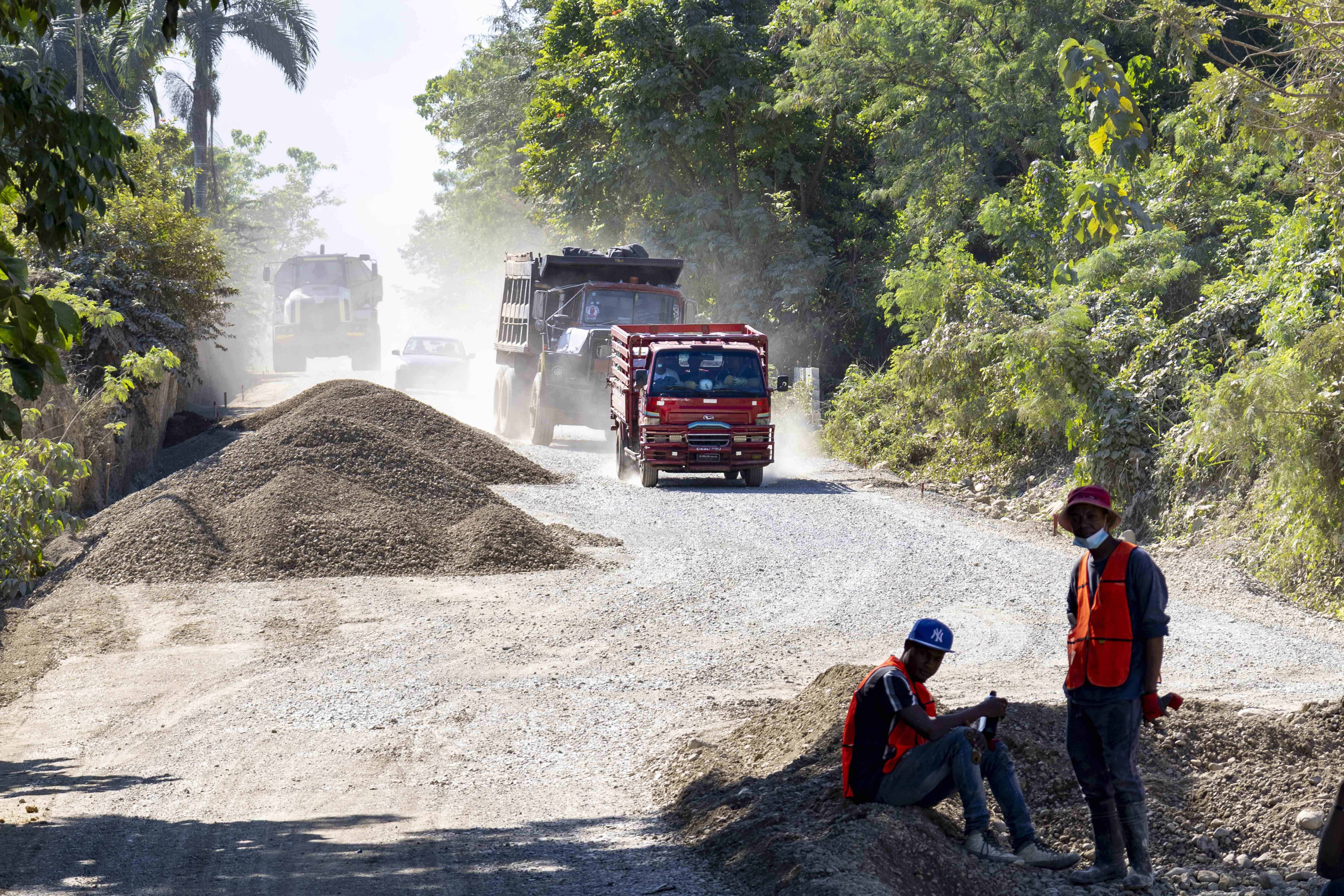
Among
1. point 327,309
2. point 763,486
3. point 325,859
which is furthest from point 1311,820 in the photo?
point 327,309

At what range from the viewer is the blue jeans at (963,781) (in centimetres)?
564

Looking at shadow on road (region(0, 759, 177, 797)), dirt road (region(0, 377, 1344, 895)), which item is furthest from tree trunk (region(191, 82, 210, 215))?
shadow on road (region(0, 759, 177, 797))

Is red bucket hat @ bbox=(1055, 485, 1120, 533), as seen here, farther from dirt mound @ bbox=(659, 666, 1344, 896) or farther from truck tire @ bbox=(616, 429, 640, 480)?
truck tire @ bbox=(616, 429, 640, 480)

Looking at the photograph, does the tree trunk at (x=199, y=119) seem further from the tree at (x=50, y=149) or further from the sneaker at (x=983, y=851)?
the sneaker at (x=983, y=851)

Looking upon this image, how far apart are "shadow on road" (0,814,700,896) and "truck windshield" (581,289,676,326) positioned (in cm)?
1882

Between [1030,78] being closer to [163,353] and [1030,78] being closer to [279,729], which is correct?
[163,353]

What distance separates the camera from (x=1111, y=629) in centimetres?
530

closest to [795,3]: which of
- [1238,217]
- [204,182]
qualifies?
[1238,217]

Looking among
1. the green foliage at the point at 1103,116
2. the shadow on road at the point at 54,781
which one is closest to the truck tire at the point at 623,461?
the green foliage at the point at 1103,116

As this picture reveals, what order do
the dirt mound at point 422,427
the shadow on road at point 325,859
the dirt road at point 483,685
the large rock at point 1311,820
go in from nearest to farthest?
the shadow on road at point 325,859 < the large rock at point 1311,820 < the dirt road at point 483,685 < the dirt mound at point 422,427

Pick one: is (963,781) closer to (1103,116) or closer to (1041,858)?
(1041,858)

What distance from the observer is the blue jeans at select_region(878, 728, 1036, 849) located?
5645 mm

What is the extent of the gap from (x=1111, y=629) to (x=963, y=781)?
3.10 ft

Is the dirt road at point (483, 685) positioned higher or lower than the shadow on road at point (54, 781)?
higher
